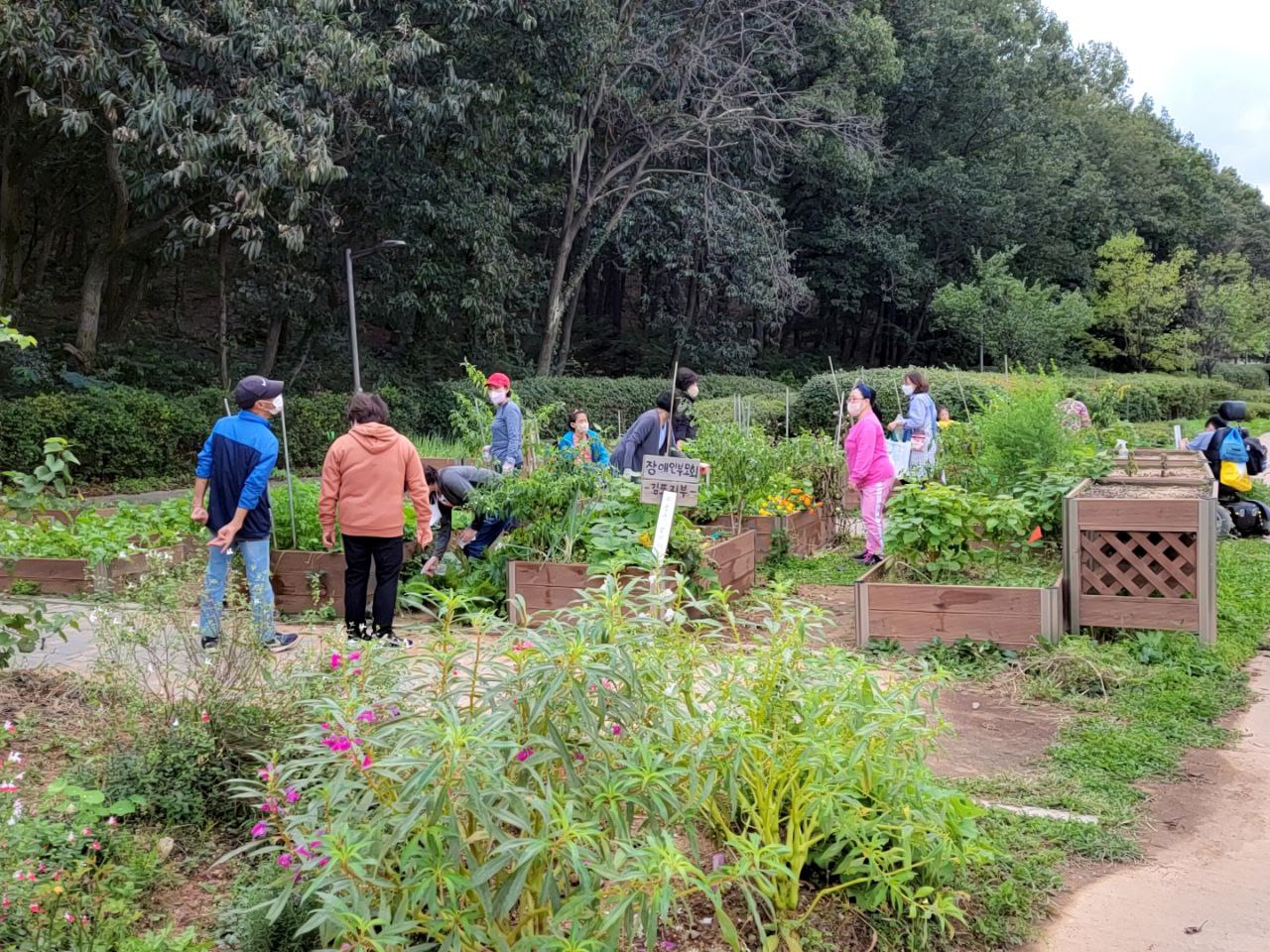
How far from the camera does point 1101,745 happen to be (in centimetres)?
486

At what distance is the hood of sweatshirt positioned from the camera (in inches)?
247

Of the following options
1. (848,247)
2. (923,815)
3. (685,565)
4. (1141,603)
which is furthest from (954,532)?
(848,247)

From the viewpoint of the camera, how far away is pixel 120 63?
13945mm

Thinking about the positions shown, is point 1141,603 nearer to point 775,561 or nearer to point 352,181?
point 775,561

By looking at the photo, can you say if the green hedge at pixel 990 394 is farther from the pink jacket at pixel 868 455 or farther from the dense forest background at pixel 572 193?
the dense forest background at pixel 572 193

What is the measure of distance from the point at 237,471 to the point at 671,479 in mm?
2531

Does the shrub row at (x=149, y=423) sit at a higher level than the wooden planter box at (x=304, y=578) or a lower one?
higher

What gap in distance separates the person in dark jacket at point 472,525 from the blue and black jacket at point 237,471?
142 cm

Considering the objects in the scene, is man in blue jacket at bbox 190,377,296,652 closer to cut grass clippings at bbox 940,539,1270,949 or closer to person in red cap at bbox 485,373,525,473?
person in red cap at bbox 485,373,525,473

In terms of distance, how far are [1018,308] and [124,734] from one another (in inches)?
1230

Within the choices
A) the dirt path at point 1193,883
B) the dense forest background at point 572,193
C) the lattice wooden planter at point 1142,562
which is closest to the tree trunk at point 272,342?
the dense forest background at point 572,193

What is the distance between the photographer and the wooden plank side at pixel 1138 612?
6359mm

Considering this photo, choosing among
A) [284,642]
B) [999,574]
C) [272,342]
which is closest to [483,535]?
[284,642]

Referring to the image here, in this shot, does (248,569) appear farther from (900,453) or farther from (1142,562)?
(900,453)
